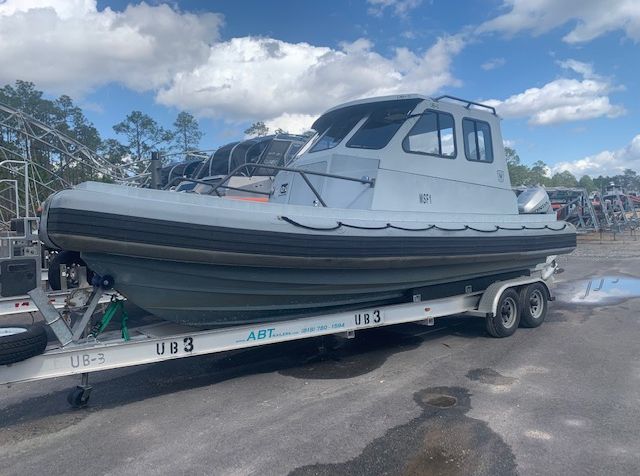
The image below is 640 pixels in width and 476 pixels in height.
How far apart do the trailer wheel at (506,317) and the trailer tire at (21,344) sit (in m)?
5.19

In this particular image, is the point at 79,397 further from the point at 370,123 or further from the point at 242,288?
the point at 370,123

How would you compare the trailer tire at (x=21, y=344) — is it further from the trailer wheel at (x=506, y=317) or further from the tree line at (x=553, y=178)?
the tree line at (x=553, y=178)

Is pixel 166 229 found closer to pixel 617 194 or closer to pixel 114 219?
pixel 114 219

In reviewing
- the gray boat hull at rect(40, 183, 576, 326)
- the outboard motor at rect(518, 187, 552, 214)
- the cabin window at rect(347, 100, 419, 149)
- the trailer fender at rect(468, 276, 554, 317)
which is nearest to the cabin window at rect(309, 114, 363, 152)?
the cabin window at rect(347, 100, 419, 149)

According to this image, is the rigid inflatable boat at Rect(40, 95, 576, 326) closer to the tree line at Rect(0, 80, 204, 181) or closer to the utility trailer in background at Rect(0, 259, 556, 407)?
the utility trailer in background at Rect(0, 259, 556, 407)

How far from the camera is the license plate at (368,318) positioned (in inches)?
215

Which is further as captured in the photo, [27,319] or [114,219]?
[27,319]

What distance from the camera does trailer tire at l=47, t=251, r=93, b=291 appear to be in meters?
5.03

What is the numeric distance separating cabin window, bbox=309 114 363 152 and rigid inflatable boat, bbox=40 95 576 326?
0.02 meters

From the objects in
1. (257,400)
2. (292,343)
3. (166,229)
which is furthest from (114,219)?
(292,343)

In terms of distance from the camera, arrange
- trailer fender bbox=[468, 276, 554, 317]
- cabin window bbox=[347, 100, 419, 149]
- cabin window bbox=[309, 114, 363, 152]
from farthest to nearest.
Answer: trailer fender bbox=[468, 276, 554, 317], cabin window bbox=[309, 114, 363, 152], cabin window bbox=[347, 100, 419, 149]

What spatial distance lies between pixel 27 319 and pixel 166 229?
5.39 m

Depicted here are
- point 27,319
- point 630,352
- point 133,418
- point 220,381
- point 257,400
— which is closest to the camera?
point 133,418

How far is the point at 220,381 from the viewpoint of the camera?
5.13 metres
